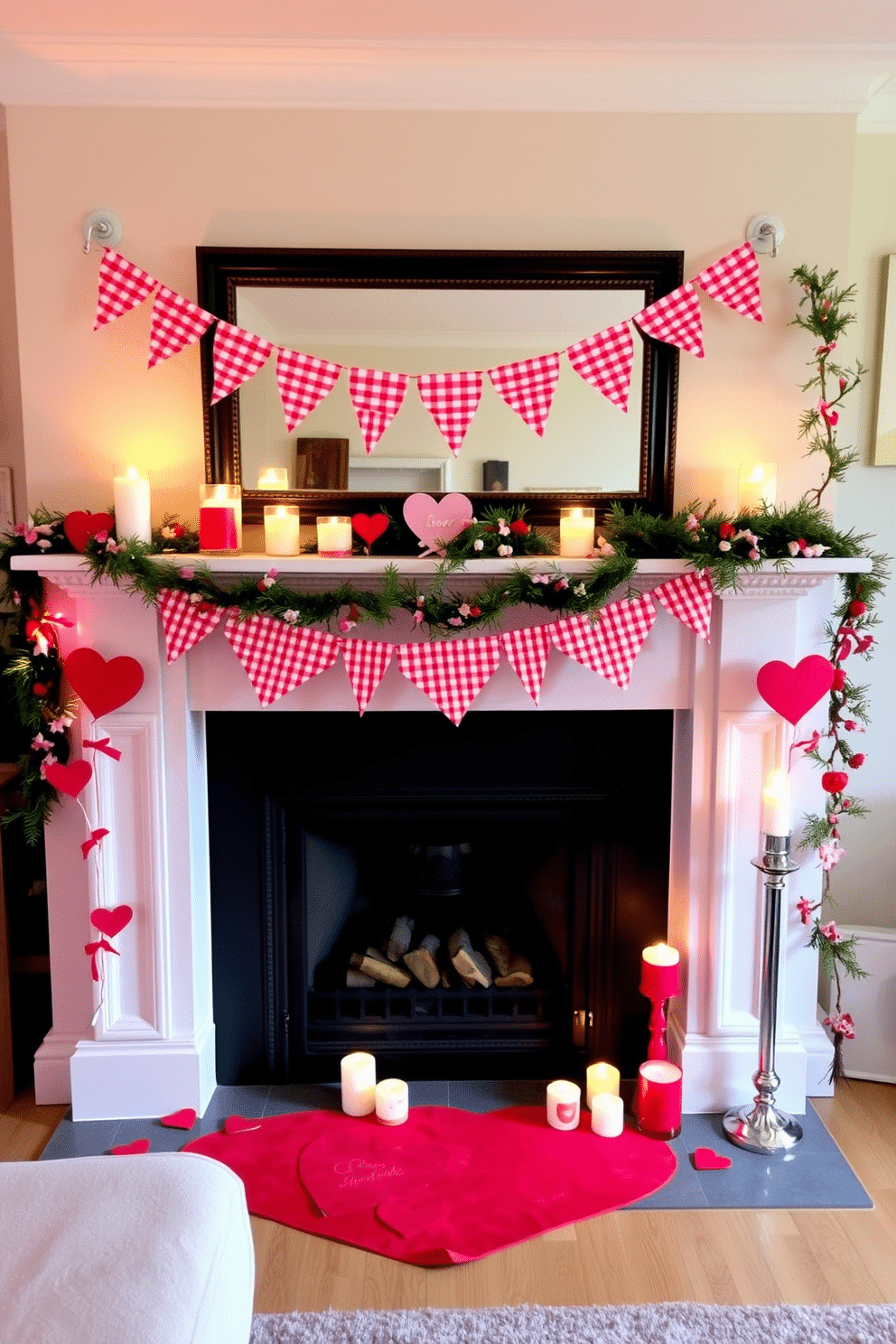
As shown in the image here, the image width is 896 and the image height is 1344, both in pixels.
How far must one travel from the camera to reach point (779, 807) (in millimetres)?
2234

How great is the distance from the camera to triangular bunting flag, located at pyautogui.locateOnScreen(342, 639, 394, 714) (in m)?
2.20

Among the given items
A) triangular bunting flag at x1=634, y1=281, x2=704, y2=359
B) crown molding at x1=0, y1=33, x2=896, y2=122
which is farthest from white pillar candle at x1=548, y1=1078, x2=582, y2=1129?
crown molding at x1=0, y1=33, x2=896, y2=122

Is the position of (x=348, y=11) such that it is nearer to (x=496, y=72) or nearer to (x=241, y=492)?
(x=496, y=72)

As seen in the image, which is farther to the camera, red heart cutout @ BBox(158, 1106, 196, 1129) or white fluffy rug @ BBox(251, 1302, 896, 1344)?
red heart cutout @ BBox(158, 1106, 196, 1129)

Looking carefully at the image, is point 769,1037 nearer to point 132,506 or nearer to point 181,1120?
point 181,1120

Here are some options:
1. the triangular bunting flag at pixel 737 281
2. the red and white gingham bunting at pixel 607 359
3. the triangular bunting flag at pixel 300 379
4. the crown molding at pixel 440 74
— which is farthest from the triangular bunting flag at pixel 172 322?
the triangular bunting flag at pixel 737 281

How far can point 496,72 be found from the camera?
215 centimetres

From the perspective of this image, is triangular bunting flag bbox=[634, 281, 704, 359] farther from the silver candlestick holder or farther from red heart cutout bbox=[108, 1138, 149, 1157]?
red heart cutout bbox=[108, 1138, 149, 1157]

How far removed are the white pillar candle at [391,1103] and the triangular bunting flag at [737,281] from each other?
1.93 metres

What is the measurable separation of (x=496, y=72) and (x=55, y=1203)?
7.31ft

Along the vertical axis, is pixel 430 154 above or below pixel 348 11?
below

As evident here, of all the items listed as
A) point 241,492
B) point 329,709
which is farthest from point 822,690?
point 241,492

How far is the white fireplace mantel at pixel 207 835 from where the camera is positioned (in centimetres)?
230

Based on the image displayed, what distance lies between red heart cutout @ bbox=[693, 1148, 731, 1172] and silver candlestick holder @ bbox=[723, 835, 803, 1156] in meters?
0.09
